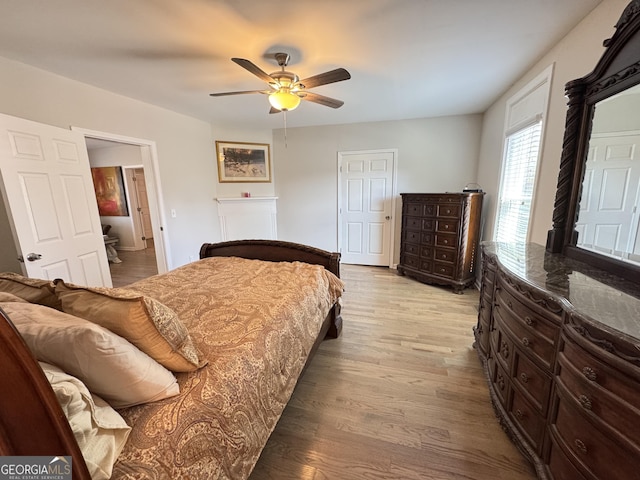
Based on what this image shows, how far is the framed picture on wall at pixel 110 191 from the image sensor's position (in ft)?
19.8

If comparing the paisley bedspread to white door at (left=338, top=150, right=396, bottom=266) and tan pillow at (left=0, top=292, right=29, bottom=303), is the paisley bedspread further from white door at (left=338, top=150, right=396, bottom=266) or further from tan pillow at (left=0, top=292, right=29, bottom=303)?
white door at (left=338, top=150, right=396, bottom=266)

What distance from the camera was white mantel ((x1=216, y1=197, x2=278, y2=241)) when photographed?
15.6 ft

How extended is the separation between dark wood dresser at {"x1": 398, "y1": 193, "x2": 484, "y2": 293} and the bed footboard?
1.90 meters

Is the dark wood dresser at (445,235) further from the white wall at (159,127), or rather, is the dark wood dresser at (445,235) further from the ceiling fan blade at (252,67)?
the white wall at (159,127)

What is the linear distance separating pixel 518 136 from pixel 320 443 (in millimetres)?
3386

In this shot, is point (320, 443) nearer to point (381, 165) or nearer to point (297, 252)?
point (297, 252)

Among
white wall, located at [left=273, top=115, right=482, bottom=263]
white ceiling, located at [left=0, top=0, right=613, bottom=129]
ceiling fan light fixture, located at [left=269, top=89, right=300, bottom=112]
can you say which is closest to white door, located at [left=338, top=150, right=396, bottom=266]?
white wall, located at [left=273, top=115, right=482, bottom=263]

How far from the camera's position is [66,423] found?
61 centimetres

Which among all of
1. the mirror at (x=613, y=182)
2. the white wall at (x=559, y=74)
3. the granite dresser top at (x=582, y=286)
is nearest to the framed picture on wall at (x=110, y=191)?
the granite dresser top at (x=582, y=286)

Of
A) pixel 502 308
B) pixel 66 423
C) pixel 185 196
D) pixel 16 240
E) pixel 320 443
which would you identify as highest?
pixel 185 196

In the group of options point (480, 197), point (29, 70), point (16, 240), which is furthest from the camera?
point (480, 197)

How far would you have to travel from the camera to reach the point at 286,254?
8.83 ft

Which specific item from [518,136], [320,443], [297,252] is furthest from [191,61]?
[518,136]

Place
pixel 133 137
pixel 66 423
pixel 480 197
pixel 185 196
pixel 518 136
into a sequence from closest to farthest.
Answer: pixel 66 423
pixel 518 136
pixel 133 137
pixel 480 197
pixel 185 196
